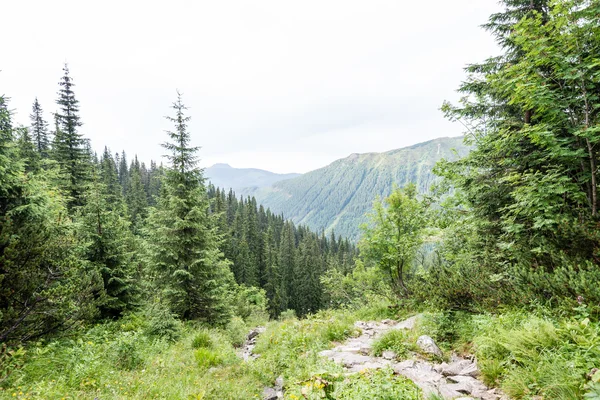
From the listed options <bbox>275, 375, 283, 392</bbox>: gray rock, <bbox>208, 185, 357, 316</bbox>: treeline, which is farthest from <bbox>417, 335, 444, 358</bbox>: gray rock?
<bbox>208, 185, 357, 316</bbox>: treeline

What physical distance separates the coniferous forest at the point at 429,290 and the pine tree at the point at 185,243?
9 centimetres

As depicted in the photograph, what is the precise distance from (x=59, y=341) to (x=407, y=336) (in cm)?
838

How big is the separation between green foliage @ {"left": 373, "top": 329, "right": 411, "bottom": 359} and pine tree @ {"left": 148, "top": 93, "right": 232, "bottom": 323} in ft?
25.5

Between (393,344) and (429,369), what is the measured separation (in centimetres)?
134

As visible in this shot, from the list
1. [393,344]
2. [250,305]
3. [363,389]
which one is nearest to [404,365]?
[393,344]

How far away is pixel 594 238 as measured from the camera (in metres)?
4.83

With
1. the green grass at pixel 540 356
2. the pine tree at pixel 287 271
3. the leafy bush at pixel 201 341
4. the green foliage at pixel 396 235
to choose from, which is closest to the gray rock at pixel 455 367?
the green grass at pixel 540 356

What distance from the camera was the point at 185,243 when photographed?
11609 millimetres

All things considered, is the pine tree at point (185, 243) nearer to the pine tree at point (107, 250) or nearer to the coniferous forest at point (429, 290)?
the coniferous forest at point (429, 290)

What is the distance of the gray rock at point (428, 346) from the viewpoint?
205 inches

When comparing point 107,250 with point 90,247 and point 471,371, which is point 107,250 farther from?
point 471,371

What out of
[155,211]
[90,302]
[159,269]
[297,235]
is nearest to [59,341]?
[90,302]

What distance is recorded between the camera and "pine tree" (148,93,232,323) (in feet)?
36.8

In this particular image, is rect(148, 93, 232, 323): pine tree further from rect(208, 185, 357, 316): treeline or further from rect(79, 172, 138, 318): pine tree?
rect(208, 185, 357, 316): treeline
